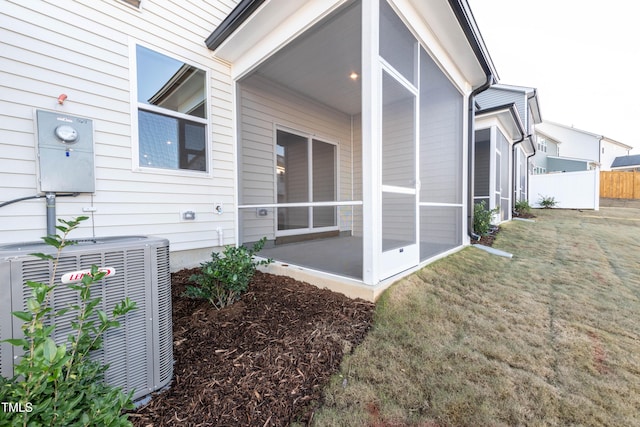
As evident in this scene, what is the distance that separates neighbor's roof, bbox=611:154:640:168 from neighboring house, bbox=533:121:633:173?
6.16 feet

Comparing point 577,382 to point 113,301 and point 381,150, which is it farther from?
point 113,301

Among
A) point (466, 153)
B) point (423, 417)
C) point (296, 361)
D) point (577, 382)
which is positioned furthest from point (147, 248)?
point (466, 153)

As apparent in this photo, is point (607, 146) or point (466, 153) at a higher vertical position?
point (607, 146)

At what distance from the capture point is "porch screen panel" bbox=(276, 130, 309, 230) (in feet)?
17.1

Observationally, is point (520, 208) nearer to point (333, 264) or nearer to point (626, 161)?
point (333, 264)

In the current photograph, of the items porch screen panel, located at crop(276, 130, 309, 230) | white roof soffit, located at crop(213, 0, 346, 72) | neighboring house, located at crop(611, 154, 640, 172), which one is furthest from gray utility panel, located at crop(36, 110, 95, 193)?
neighboring house, located at crop(611, 154, 640, 172)

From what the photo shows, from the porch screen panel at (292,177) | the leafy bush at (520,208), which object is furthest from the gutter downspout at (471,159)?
the leafy bush at (520,208)

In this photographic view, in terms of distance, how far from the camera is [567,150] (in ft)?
71.7

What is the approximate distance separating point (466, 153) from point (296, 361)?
4.51 m

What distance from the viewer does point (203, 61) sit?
3912 mm

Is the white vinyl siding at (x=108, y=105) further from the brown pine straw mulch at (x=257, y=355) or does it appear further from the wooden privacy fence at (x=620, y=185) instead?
the wooden privacy fence at (x=620, y=185)

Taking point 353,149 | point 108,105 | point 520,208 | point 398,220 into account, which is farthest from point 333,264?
point 520,208

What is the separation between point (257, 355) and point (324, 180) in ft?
15.0

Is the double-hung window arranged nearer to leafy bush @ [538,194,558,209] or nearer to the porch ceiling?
the porch ceiling
